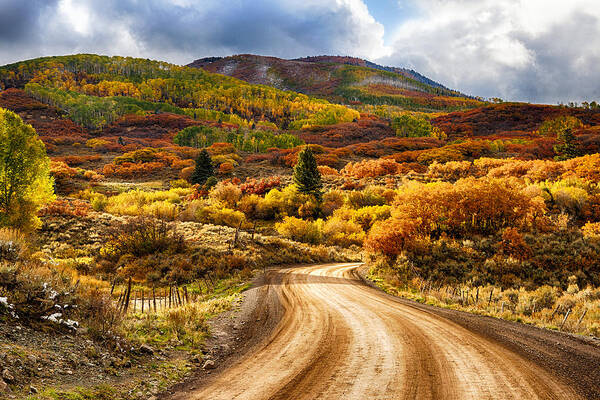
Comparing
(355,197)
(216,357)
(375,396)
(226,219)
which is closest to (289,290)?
(216,357)

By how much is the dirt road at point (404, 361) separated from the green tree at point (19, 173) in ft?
66.2

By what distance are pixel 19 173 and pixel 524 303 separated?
29076 mm

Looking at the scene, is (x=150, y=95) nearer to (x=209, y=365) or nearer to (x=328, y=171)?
(x=328, y=171)

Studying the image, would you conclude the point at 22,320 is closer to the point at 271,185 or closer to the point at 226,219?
the point at 226,219

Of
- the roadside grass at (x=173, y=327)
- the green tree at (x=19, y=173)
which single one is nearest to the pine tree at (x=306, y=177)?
the green tree at (x=19, y=173)

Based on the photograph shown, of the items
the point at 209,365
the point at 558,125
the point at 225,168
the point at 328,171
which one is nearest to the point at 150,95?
the point at 225,168

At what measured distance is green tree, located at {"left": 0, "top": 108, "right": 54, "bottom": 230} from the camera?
20516 millimetres

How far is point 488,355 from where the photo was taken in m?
7.07

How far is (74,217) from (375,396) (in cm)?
3469

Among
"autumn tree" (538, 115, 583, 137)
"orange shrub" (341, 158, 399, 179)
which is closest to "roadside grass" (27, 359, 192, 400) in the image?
"orange shrub" (341, 158, 399, 179)

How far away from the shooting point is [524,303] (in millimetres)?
13328

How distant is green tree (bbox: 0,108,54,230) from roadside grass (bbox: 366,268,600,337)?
2319cm

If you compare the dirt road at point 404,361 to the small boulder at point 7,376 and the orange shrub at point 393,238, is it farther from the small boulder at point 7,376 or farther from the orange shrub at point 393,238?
the orange shrub at point 393,238

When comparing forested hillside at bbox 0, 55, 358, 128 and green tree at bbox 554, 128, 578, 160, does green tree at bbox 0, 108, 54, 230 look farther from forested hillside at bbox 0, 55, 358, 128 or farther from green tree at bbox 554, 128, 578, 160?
forested hillside at bbox 0, 55, 358, 128
